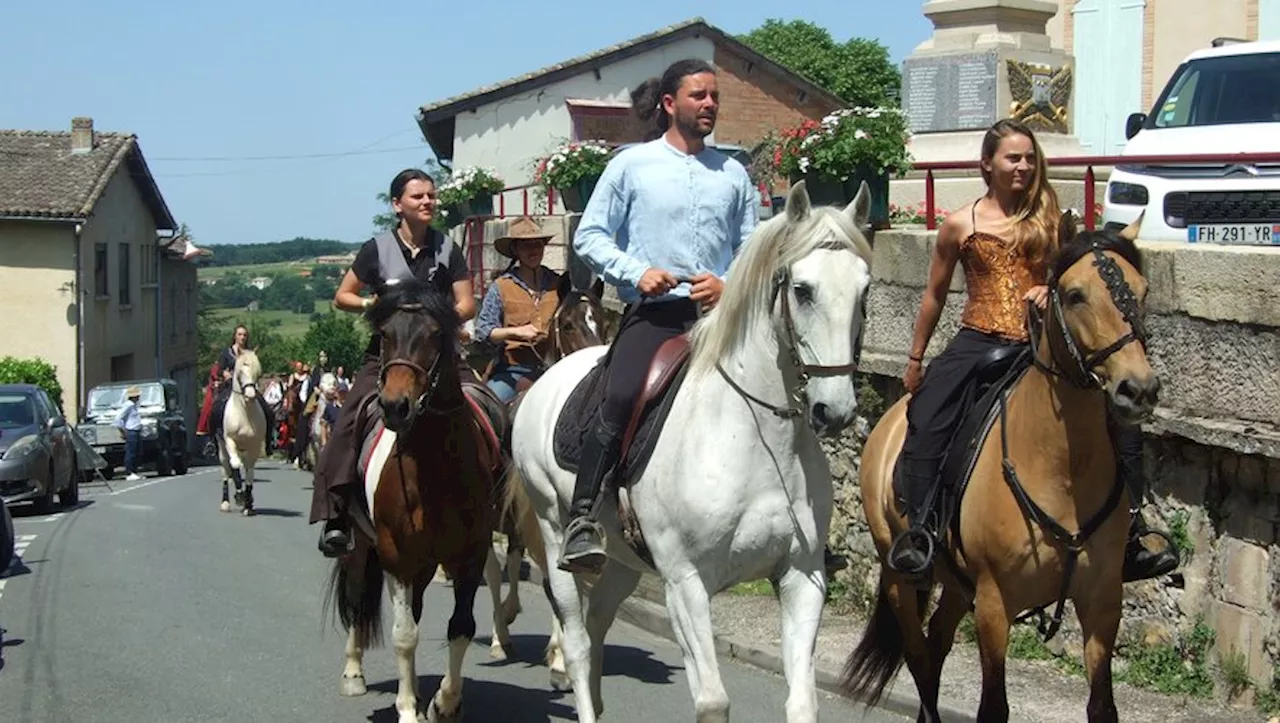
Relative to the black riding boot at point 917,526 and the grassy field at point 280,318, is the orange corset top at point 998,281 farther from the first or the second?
the grassy field at point 280,318

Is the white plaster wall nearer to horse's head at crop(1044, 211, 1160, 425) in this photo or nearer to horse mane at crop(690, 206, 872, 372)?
horse mane at crop(690, 206, 872, 372)

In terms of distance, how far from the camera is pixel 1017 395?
6.59 meters

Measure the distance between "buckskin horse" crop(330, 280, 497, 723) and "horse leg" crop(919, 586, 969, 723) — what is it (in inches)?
89.5

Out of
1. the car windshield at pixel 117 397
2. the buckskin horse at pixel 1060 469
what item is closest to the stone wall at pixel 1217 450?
the buckskin horse at pixel 1060 469

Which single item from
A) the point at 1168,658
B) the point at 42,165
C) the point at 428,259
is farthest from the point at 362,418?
the point at 42,165

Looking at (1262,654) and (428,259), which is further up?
(428,259)

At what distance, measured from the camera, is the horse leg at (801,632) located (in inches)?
236

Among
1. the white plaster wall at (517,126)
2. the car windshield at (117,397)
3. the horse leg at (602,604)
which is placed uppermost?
the white plaster wall at (517,126)

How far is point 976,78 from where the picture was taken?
705 inches

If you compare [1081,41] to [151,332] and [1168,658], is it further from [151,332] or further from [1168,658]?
[151,332]

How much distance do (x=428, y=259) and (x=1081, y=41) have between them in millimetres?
32398

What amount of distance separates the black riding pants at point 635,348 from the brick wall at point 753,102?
36.0m

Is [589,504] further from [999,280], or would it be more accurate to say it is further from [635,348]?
[999,280]

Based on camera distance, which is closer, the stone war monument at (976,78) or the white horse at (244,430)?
the stone war monument at (976,78)
